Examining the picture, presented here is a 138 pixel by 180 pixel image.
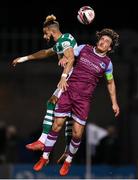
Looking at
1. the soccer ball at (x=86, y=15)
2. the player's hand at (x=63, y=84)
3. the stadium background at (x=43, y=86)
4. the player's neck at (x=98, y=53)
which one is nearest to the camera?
the player's hand at (x=63, y=84)

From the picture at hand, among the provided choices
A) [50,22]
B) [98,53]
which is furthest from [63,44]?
[98,53]

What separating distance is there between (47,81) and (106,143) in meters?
3.54

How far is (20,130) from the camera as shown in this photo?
27719 mm

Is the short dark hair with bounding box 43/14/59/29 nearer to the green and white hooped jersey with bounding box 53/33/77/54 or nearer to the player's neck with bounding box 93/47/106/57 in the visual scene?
the green and white hooped jersey with bounding box 53/33/77/54

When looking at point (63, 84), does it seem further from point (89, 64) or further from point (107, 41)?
point (107, 41)

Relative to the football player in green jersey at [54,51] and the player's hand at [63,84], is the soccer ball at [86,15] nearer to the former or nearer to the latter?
the football player in green jersey at [54,51]

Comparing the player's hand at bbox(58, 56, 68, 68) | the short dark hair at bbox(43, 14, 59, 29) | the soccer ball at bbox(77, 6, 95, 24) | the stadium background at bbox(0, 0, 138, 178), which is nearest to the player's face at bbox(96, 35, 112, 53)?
the soccer ball at bbox(77, 6, 95, 24)

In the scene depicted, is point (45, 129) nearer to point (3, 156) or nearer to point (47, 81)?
point (3, 156)

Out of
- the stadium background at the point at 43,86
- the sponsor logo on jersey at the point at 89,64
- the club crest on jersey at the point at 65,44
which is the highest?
the club crest on jersey at the point at 65,44

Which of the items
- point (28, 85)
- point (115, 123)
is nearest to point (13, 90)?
point (28, 85)

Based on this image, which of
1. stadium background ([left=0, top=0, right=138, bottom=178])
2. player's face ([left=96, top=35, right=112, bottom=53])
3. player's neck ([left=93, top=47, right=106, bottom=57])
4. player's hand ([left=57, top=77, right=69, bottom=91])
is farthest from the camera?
stadium background ([left=0, top=0, right=138, bottom=178])

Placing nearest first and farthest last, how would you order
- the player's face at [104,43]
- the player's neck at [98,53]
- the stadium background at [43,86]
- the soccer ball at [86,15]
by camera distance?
the soccer ball at [86,15]
the player's face at [104,43]
the player's neck at [98,53]
the stadium background at [43,86]

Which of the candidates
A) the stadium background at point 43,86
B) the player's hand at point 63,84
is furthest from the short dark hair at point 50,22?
the stadium background at point 43,86

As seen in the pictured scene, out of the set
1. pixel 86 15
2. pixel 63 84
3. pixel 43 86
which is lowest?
pixel 43 86
